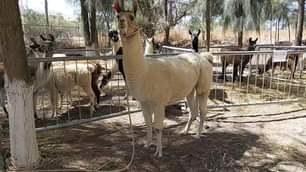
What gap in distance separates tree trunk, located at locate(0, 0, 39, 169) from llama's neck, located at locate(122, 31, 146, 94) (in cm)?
96

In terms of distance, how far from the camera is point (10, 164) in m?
3.12

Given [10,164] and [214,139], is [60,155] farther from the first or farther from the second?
[214,139]

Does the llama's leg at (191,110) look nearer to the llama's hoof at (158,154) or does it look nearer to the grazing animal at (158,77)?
the grazing animal at (158,77)

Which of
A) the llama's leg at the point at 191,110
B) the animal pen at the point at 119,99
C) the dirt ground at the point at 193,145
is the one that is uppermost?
the llama's leg at the point at 191,110

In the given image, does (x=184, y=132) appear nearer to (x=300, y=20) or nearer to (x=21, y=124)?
(x=21, y=124)

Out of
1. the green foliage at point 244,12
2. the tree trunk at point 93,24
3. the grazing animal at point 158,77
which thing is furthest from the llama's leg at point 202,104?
the green foliage at point 244,12

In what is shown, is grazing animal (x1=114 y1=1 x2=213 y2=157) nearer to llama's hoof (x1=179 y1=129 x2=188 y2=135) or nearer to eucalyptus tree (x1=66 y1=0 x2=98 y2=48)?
llama's hoof (x1=179 y1=129 x2=188 y2=135)

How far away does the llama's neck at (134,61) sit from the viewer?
3.12 metres

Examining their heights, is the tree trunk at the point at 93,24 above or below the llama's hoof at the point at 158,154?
above

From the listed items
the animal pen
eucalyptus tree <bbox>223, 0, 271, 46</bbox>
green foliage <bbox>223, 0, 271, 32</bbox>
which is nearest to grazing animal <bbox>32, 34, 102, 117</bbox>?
the animal pen

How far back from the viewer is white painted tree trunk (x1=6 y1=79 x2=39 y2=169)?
2918 mm

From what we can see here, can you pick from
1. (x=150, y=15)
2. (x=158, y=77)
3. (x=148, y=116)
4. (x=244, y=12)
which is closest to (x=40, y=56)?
(x=148, y=116)

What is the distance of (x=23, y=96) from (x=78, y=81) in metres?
Answer: 2.70

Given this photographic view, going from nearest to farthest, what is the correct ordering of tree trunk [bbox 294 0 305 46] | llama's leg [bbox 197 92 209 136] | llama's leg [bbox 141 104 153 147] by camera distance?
llama's leg [bbox 141 104 153 147] < llama's leg [bbox 197 92 209 136] < tree trunk [bbox 294 0 305 46]
